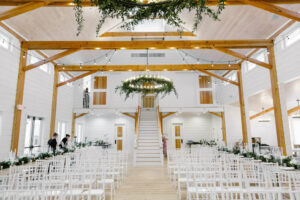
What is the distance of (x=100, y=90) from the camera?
15.4 metres

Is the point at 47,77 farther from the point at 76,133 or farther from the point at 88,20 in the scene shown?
the point at 76,133

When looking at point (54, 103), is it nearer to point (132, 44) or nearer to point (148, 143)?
point (148, 143)

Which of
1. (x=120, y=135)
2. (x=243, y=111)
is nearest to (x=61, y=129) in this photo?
(x=120, y=135)

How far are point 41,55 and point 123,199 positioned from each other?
8530 mm

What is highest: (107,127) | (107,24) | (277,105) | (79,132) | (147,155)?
(107,24)

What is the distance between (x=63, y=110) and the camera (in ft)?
40.7

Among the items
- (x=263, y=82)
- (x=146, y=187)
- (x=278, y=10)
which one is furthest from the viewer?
(x=263, y=82)

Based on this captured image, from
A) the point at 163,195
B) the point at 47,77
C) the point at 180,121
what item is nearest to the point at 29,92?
the point at 47,77

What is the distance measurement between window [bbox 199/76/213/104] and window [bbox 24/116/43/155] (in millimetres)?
11164

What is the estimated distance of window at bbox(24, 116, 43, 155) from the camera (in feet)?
29.8

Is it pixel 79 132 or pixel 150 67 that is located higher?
pixel 150 67

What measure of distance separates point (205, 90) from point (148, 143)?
7.27 meters

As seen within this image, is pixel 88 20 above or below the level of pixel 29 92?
above

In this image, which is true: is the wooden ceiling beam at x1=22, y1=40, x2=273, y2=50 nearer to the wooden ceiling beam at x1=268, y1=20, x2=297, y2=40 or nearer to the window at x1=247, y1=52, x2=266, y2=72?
the wooden ceiling beam at x1=268, y1=20, x2=297, y2=40
